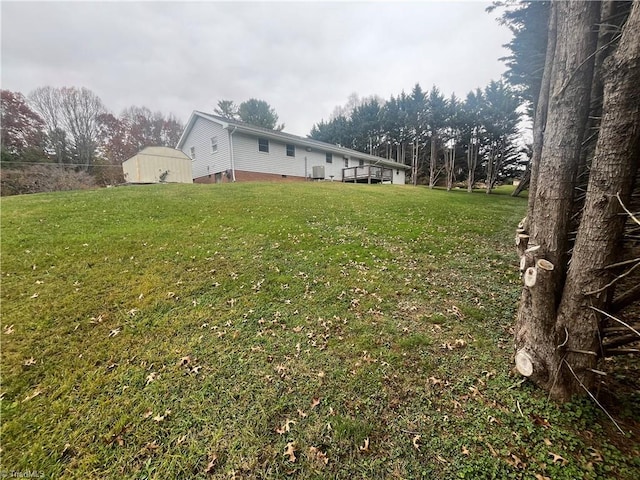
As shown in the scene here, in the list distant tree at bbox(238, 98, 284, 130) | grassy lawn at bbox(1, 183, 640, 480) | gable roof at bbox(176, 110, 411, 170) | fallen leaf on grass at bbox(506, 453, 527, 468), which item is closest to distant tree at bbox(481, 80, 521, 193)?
gable roof at bbox(176, 110, 411, 170)

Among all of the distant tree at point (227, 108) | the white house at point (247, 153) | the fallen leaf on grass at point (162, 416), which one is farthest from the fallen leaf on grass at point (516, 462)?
the distant tree at point (227, 108)

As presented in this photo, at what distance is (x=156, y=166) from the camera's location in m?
16.7

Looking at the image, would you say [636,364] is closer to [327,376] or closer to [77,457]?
[327,376]

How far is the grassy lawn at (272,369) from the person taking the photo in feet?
5.98

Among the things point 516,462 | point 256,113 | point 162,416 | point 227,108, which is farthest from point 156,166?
point 227,108

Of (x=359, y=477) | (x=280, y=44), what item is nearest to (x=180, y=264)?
(x=359, y=477)

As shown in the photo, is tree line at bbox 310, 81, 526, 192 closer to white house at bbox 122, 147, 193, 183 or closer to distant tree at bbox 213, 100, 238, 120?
distant tree at bbox 213, 100, 238, 120

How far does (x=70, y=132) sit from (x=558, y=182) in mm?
38598

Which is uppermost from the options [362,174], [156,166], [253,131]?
[253,131]

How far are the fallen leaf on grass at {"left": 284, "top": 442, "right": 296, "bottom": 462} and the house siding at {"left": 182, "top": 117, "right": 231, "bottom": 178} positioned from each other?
54.1 ft

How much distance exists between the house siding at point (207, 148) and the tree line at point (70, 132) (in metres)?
7.64

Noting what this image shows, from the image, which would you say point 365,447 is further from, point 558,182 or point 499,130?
point 499,130

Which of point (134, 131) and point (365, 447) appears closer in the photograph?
point (365, 447)

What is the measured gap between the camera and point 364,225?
7.74 m
